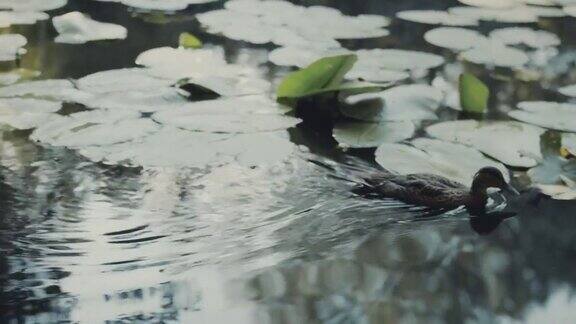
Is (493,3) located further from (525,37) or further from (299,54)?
(299,54)

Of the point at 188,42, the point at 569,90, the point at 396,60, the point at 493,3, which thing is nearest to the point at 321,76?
the point at 396,60

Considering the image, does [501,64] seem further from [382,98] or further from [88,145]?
[88,145]

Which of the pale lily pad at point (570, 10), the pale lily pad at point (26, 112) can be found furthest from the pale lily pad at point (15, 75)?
the pale lily pad at point (570, 10)

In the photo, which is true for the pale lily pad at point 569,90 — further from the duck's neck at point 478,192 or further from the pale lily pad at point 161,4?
the pale lily pad at point 161,4

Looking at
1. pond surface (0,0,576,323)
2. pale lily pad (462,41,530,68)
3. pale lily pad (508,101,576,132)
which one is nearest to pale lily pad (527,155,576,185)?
pond surface (0,0,576,323)

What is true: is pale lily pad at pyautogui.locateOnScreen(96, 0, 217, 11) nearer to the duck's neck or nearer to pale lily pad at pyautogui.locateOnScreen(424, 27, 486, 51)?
pale lily pad at pyautogui.locateOnScreen(424, 27, 486, 51)

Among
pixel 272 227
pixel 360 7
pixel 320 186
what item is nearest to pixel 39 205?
pixel 272 227
